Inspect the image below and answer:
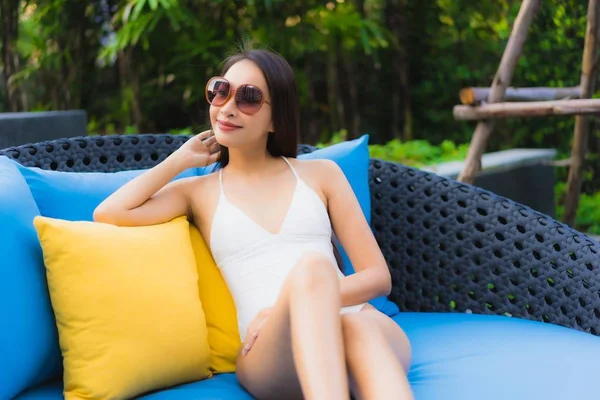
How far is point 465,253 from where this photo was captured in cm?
247

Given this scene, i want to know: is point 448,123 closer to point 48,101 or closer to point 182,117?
point 182,117

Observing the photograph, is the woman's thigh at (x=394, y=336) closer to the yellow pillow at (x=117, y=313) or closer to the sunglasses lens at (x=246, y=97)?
the yellow pillow at (x=117, y=313)

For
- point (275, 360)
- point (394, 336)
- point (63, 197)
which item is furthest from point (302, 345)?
point (63, 197)

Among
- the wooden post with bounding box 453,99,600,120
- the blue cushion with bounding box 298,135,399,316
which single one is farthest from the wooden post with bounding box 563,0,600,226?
the blue cushion with bounding box 298,135,399,316

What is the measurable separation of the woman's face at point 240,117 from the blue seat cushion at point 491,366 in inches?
24.2

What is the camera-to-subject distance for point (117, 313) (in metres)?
1.85

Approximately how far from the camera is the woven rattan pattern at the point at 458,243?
2.25 m

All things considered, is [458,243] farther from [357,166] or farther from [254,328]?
[254,328]

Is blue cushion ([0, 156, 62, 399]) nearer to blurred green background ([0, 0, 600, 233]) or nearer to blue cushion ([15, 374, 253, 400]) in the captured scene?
blue cushion ([15, 374, 253, 400])

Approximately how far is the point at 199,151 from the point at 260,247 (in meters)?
0.36

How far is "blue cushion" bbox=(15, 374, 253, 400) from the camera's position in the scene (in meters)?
1.85

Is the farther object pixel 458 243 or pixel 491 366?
pixel 458 243

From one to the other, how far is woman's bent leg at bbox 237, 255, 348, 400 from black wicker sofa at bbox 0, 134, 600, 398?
0.74 metres

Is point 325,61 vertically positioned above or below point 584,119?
above
